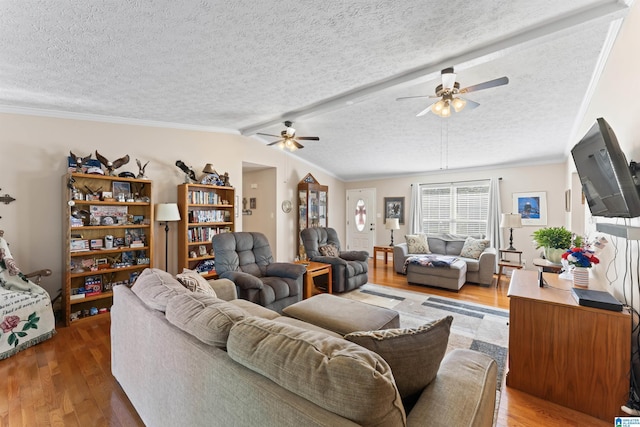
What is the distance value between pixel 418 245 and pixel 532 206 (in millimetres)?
2286

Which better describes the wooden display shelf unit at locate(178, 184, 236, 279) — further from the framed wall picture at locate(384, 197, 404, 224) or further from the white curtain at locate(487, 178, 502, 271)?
the white curtain at locate(487, 178, 502, 271)

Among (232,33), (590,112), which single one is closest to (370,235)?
(590,112)

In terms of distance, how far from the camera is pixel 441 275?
14.5 ft

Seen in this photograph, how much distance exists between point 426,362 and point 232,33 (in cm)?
233

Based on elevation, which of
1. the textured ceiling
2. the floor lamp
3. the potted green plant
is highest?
the textured ceiling

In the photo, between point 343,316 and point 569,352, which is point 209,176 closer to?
point 343,316

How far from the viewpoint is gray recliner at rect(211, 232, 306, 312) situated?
9.36 feet

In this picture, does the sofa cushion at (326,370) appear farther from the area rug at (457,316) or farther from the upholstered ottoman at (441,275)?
the upholstered ottoman at (441,275)

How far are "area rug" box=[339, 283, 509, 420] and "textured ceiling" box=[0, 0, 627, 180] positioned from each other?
2.54 meters

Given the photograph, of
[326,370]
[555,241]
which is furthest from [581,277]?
[326,370]

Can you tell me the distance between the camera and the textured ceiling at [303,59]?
1.80m

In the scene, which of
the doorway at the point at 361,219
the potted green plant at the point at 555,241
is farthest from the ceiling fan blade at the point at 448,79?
the doorway at the point at 361,219

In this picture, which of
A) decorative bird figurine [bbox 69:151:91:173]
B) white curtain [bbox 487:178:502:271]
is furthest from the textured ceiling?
white curtain [bbox 487:178:502:271]

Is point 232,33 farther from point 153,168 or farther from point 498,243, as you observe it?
point 498,243
